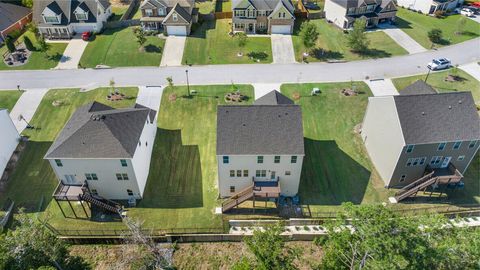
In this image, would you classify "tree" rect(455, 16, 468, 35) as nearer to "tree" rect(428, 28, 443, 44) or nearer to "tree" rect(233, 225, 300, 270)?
"tree" rect(428, 28, 443, 44)

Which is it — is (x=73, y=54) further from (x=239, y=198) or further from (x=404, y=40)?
(x=404, y=40)

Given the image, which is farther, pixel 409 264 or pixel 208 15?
pixel 208 15

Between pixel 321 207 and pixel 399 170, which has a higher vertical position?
pixel 399 170

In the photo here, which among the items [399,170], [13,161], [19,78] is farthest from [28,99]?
[399,170]

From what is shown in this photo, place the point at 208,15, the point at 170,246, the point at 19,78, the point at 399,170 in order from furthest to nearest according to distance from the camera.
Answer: the point at 208,15 → the point at 19,78 → the point at 399,170 → the point at 170,246

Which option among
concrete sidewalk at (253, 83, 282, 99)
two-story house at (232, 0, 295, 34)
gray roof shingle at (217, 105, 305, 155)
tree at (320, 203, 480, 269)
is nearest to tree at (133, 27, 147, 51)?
two-story house at (232, 0, 295, 34)

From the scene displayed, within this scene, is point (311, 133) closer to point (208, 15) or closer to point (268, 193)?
point (268, 193)

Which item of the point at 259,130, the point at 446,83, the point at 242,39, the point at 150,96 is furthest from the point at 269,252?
Answer: the point at 446,83
